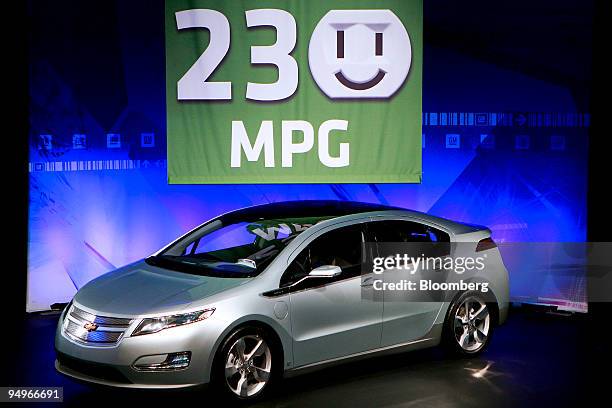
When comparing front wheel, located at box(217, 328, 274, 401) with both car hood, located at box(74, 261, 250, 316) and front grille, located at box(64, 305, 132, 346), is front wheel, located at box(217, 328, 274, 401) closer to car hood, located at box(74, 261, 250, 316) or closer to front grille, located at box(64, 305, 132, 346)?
car hood, located at box(74, 261, 250, 316)

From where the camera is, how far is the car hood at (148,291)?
6.05 m

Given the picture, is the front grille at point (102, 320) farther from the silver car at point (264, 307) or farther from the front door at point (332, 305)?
the front door at point (332, 305)

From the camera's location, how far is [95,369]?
5965 mm

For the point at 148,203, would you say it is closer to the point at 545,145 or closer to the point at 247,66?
the point at 247,66

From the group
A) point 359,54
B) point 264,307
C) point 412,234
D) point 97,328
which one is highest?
point 359,54

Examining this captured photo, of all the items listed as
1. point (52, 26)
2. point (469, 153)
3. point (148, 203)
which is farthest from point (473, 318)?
point (52, 26)

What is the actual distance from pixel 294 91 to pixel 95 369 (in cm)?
482

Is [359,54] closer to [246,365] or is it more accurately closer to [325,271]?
[325,271]

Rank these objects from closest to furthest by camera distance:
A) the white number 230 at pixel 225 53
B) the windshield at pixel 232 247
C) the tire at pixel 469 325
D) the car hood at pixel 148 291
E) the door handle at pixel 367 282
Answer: the car hood at pixel 148 291 → the windshield at pixel 232 247 → the door handle at pixel 367 282 → the tire at pixel 469 325 → the white number 230 at pixel 225 53

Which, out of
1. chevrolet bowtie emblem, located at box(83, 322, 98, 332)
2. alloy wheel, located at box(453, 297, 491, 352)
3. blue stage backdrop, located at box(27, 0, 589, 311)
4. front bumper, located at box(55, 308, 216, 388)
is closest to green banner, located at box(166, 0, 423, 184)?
blue stage backdrop, located at box(27, 0, 589, 311)

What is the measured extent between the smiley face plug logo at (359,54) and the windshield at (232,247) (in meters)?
2.83

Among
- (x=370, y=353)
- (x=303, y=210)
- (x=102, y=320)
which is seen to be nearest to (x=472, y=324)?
(x=370, y=353)

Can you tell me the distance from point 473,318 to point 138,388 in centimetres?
325

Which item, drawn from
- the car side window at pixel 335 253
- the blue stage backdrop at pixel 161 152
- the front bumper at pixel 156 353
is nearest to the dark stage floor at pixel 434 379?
the front bumper at pixel 156 353
